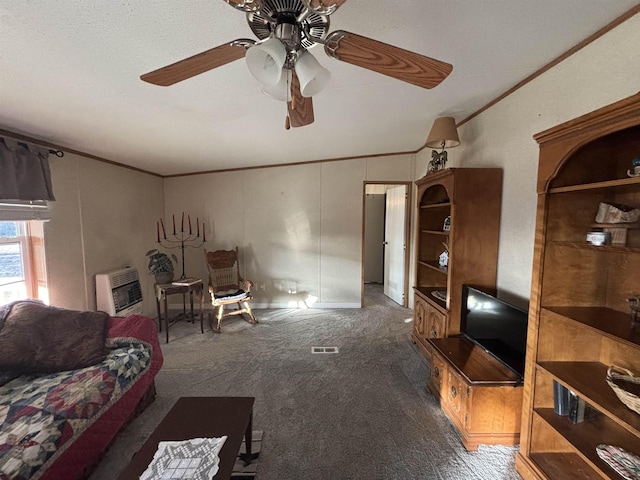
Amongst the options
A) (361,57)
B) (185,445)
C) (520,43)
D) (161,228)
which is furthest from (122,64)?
(161,228)

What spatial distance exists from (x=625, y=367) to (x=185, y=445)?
2.08 metres

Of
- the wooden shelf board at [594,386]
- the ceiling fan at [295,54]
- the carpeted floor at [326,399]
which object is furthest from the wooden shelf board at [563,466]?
the ceiling fan at [295,54]

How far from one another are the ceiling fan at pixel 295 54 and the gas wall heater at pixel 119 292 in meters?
2.68

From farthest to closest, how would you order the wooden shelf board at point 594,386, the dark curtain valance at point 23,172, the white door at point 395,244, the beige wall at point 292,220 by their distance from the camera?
the white door at point 395,244
the beige wall at point 292,220
the dark curtain valance at point 23,172
the wooden shelf board at point 594,386

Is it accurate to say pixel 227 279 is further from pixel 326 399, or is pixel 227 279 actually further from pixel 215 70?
pixel 215 70

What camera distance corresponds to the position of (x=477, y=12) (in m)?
1.23

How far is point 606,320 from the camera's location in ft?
4.18

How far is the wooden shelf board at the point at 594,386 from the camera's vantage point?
1094mm

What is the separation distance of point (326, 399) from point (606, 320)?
5.84 ft

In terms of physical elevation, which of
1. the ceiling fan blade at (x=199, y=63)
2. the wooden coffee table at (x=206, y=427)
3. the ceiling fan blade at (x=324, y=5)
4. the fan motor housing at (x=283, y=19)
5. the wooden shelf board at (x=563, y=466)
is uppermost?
the fan motor housing at (x=283, y=19)

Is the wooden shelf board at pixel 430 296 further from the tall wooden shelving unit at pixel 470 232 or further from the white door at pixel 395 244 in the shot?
the white door at pixel 395 244

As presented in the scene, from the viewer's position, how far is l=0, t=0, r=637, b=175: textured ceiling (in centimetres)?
117

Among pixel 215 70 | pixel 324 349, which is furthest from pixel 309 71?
pixel 324 349

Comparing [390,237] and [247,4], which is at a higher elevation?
[247,4]
